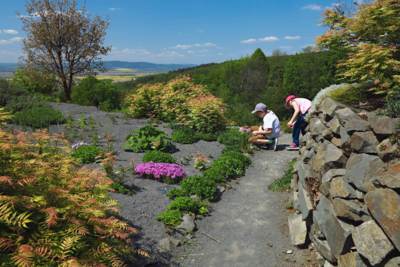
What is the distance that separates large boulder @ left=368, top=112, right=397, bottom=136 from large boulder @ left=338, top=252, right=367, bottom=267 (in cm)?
135

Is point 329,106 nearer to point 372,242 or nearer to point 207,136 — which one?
point 372,242

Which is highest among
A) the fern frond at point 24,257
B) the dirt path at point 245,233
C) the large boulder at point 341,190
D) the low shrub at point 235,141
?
the large boulder at point 341,190

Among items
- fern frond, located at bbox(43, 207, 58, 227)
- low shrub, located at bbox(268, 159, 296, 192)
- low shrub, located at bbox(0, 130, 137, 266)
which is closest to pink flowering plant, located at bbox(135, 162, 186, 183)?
low shrub, located at bbox(268, 159, 296, 192)

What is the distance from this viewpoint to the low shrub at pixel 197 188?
21.7 feet

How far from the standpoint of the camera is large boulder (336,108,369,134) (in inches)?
163

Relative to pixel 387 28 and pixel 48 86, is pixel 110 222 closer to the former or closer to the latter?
pixel 387 28

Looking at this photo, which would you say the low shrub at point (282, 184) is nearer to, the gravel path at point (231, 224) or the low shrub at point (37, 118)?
the gravel path at point (231, 224)

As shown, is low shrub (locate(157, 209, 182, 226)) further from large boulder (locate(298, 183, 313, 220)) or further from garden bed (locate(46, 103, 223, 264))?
large boulder (locate(298, 183, 313, 220))

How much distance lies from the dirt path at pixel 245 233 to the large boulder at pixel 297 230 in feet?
0.40

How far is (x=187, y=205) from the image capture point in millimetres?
5996

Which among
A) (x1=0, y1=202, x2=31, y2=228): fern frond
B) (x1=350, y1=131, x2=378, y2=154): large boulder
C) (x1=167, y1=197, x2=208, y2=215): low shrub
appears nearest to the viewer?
(x1=0, y1=202, x2=31, y2=228): fern frond

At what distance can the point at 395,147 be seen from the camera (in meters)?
3.56

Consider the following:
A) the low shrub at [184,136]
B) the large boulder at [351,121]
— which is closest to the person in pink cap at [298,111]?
the low shrub at [184,136]

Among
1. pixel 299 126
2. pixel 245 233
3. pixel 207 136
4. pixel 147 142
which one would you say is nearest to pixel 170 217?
pixel 245 233
